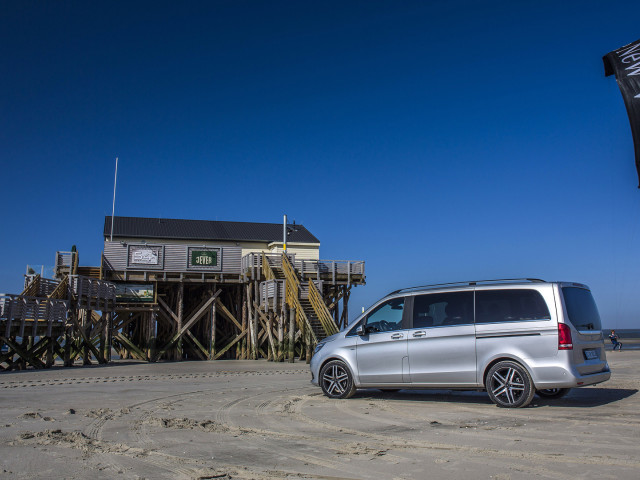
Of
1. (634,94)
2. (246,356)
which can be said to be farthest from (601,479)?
(246,356)

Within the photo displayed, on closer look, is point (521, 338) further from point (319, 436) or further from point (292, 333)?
point (292, 333)

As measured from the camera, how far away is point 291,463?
513 centimetres

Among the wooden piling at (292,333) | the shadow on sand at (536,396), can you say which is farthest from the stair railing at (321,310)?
the shadow on sand at (536,396)

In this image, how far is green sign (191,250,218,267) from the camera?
30781 mm

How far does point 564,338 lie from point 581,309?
2.71 feet

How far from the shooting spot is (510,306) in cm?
850

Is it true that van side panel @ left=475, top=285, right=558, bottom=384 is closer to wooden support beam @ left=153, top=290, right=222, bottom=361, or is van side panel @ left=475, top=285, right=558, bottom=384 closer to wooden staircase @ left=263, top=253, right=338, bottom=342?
wooden staircase @ left=263, top=253, right=338, bottom=342

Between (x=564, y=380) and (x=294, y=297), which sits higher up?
(x=294, y=297)

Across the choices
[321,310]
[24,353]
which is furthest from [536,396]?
[24,353]

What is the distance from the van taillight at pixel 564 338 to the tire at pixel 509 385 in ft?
2.02

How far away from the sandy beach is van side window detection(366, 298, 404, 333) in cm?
119

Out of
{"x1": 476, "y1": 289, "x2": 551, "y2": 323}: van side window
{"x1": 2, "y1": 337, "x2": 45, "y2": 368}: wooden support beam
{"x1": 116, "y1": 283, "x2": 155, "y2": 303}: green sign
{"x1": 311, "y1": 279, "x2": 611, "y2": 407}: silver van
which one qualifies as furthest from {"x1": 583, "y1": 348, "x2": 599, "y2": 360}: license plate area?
{"x1": 116, "y1": 283, "x2": 155, "y2": 303}: green sign

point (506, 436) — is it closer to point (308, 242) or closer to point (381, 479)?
point (381, 479)

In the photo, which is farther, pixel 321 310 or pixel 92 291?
pixel 92 291
